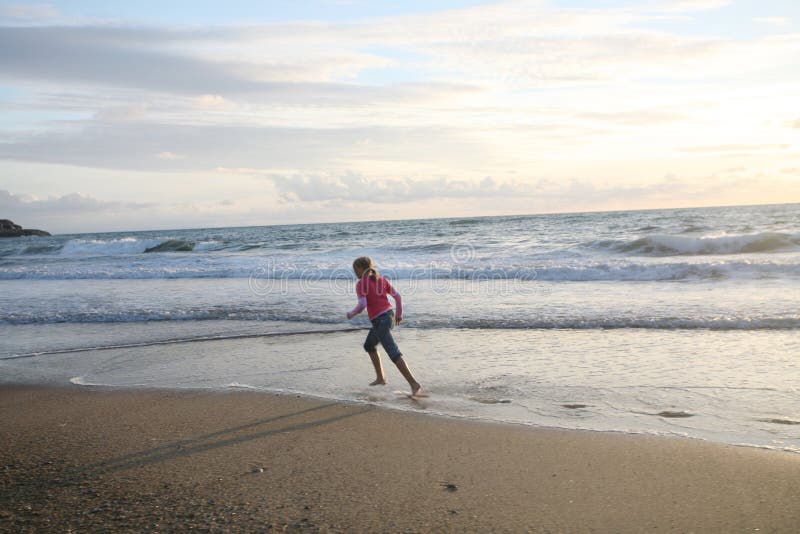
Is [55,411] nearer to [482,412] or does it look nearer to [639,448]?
[482,412]

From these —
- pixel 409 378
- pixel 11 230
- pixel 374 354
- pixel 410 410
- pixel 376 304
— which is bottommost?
pixel 410 410

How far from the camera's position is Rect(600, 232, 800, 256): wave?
20.7 meters

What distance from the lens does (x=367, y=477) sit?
364 cm

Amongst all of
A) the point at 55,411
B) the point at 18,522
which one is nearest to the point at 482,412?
the point at 18,522

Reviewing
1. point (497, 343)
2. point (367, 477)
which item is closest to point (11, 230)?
point (497, 343)

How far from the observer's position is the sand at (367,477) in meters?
3.06

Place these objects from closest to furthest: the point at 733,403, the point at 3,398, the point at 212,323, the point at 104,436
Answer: the point at 104,436 → the point at 733,403 → the point at 3,398 → the point at 212,323

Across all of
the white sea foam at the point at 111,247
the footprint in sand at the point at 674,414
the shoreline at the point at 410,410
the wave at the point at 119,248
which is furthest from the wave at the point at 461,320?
the white sea foam at the point at 111,247

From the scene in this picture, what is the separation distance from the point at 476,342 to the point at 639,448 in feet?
13.0

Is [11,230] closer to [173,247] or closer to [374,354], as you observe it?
[173,247]

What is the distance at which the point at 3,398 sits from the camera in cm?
584

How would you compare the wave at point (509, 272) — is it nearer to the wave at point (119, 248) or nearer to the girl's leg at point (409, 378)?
the girl's leg at point (409, 378)

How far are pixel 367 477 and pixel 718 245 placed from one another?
70.5ft

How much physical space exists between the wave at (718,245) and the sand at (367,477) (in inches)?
738
